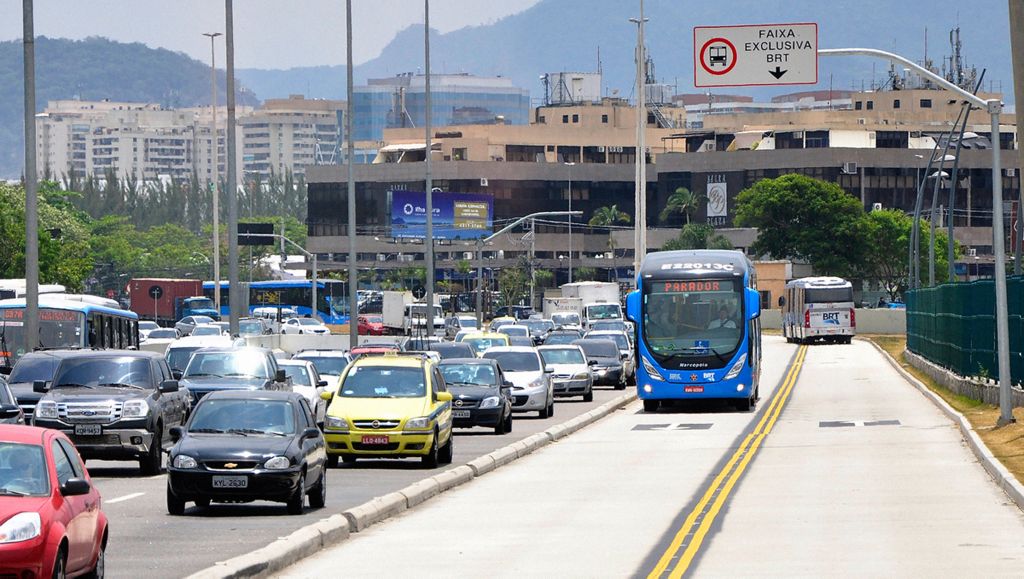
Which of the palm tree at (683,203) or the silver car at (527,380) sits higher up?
the palm tree at (683,203)

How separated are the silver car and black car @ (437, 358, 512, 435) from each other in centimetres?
417

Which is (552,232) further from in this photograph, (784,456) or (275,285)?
(784,456)

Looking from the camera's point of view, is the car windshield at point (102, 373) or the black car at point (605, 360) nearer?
the car windshield at point (102, 373)

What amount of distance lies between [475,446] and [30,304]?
916 centimetres

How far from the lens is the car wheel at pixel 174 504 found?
20.1 meters

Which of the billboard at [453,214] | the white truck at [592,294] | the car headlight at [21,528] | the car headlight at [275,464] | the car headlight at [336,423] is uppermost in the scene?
the billboard at [453,214]

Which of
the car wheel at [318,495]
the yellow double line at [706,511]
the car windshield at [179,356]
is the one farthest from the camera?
the car windshield at [179,356]

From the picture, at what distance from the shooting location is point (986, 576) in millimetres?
14586

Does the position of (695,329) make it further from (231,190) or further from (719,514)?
(719,514)

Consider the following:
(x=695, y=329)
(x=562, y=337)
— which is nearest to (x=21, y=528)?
(x=695, y=329)

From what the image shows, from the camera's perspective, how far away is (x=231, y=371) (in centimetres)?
3369

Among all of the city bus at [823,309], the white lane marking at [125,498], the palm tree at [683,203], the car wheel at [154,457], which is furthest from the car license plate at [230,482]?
the palm tree at [683,203]

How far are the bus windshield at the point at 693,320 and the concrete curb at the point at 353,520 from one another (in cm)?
1077

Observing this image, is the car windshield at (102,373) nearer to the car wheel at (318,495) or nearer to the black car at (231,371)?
the black car at (231,371)
